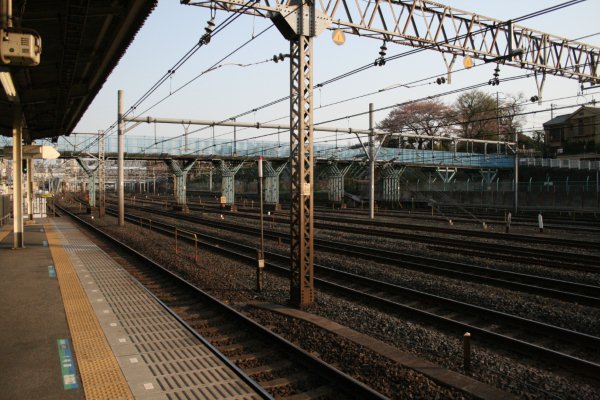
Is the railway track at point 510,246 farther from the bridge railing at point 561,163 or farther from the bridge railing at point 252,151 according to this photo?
the bridge railing at point 561,163

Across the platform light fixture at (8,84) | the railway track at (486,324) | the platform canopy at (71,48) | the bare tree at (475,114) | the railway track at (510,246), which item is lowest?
the railway track at (486,324)

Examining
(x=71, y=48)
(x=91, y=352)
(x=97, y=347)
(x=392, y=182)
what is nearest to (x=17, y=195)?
(x=71, y=48)

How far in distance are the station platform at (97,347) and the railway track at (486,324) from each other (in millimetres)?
4423

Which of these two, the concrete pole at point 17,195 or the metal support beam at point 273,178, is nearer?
the concrete pole at point 17,195

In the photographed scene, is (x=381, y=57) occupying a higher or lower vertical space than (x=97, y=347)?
higher

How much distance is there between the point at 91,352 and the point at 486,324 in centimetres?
702

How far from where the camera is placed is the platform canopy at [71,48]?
29.2 feet

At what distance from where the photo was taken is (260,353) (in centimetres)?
733

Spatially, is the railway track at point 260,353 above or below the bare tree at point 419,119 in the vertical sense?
below

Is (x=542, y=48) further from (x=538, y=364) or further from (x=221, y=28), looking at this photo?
(x=538, y=364)

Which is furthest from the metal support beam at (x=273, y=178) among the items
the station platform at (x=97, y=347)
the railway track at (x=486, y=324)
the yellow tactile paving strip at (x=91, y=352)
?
the yellow tactile paving strip at (x=91, y=352)

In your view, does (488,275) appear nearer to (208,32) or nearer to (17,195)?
(208,32)

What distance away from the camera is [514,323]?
879cm

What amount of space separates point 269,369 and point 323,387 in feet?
3.08
